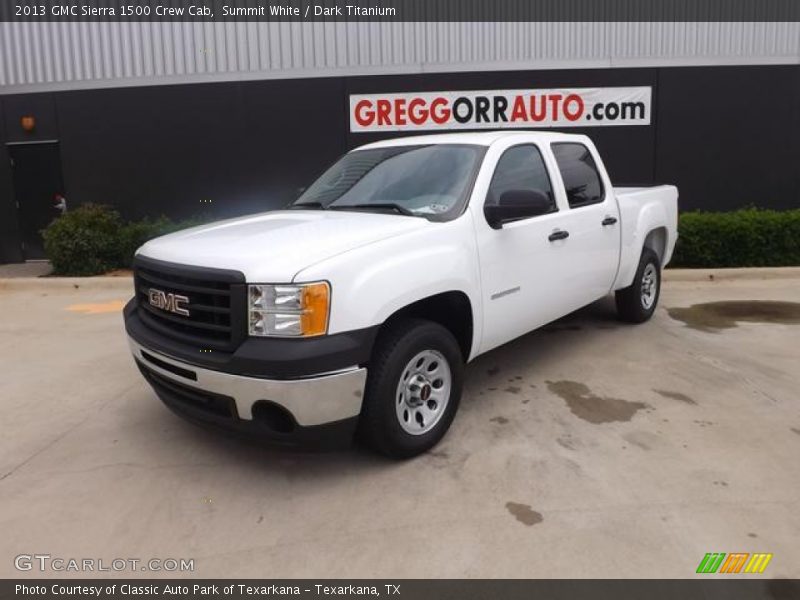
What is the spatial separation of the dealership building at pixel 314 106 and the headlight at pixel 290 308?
317 inches

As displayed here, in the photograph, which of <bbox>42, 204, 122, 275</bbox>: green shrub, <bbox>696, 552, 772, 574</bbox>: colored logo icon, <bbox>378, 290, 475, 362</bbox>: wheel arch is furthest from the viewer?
<bbox>42, 204, 122, 275</bbox>: green shrub

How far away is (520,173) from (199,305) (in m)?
2.50

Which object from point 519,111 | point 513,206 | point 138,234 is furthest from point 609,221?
point 138,234

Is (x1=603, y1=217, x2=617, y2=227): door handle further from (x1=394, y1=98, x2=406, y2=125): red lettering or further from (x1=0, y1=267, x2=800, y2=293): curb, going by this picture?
(x1=394, y1=98, x2=406, y2=125): red lettering

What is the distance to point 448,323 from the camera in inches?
155

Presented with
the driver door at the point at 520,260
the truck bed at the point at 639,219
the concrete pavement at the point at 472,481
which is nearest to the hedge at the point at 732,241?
the truck bed at the point at 639,219

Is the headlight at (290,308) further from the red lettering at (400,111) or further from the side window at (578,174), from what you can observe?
the red lettering at (400,111)

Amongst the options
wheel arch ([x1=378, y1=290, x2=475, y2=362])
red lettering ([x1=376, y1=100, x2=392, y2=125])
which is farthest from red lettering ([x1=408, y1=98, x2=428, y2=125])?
wheel arch ([x1=378, y1=290, x2=475, y2=362])

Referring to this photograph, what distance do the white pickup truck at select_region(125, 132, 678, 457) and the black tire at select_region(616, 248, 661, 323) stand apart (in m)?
1.25

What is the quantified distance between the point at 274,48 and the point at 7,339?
7.48 m

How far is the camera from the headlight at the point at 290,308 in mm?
2984

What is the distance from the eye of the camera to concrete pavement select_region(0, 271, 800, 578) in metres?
2.79

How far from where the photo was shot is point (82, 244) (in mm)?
9672
